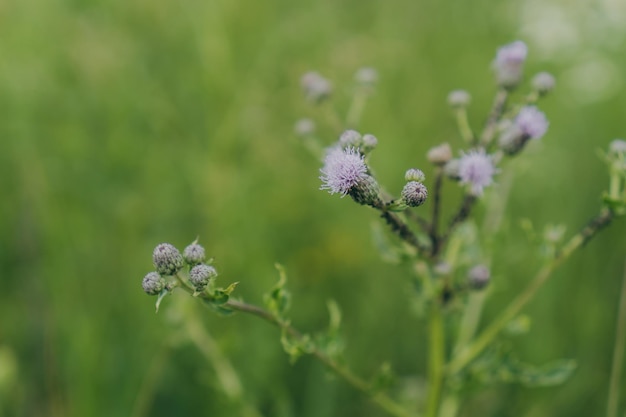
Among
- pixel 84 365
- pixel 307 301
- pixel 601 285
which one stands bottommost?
pixel 84 365

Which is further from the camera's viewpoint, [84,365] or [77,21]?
[77,21]

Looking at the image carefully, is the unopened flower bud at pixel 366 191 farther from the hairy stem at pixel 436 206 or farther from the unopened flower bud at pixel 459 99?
the unopened flower bud at pixel 459 99

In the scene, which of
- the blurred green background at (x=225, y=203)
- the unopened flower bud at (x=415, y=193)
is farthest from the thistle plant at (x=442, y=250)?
the blurred green background at (x=225, y=203)

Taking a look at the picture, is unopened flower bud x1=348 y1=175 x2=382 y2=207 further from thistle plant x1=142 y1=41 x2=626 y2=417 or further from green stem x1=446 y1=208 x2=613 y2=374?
green stem x1=446 y1=208 x2=613 y2=374

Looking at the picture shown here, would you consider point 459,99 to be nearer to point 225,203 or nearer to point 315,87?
point 315,87

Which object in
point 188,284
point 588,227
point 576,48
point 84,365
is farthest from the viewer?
point 576,48

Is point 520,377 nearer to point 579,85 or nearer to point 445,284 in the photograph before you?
point 445,284

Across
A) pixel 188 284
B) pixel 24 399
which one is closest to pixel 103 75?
pixel 24 399

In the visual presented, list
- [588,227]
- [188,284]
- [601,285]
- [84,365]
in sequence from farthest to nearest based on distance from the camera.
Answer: [601,285]
[84,365]
[588,227]
[188,284]
